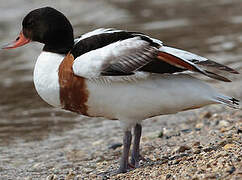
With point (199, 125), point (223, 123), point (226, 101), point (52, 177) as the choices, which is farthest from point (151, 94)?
point (199, 125)

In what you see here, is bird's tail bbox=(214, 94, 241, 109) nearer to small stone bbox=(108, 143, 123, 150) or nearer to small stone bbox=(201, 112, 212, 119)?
small stone bbox=(108, 143, 123, 150)

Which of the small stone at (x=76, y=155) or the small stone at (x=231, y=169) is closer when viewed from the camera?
the small stone at (x=231, y=169)

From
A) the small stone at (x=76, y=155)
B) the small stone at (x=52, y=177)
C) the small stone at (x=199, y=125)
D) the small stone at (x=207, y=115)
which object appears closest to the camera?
the small stone at (x=52, y=177)

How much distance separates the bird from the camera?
16.6 feet

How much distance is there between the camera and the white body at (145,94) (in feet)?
16.9

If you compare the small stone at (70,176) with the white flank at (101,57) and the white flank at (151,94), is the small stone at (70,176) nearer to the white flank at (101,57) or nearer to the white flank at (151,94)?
the white flank at (151,94)

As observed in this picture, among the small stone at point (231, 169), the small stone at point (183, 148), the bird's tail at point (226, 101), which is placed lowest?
the small stone at point (183, 148)

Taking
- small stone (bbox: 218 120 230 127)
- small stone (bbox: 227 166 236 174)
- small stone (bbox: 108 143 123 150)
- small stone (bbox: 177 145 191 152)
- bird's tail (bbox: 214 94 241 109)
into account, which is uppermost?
bird's tail (bbox: 214 94 241 109)

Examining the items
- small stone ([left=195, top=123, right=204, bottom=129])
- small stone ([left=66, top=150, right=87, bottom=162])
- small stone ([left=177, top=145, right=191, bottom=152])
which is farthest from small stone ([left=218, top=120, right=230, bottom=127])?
small stone ([left=66, top=150, right=87, bottom=162])

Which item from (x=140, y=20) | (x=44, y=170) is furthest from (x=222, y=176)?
(x=140, y=20)

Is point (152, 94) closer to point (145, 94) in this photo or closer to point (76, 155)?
point (145, 94)

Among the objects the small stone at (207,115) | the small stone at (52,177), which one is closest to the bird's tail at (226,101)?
the small stone at (52,177)

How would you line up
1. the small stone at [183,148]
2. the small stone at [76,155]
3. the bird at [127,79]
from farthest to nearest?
the small stone at [76,155] → the small stone at [183,148] → the bird at [127,79]

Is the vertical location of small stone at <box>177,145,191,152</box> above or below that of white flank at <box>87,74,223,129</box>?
below
